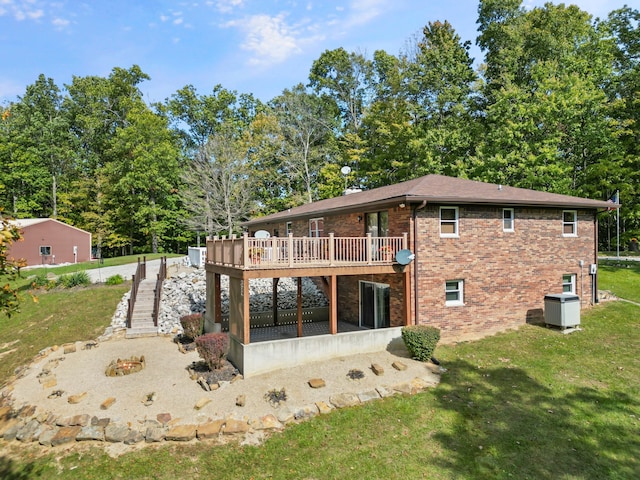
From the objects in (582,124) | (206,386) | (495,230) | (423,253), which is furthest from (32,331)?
(582,124)

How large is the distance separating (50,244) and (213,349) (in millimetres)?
28873

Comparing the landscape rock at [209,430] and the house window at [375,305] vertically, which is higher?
the house window at [375,305]

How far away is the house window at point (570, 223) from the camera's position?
53.0 ft

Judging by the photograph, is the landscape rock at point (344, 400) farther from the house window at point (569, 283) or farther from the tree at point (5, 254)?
the house window at point (569, 283)

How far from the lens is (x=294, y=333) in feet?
50.5

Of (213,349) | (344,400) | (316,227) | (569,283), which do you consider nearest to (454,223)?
(569,283)

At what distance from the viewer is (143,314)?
1783 centimetres

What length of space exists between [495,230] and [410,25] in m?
26.2

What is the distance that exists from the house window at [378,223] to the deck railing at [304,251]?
1.21m

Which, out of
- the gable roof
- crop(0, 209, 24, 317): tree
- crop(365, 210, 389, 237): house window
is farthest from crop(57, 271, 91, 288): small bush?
crop(0, 209, 24, 317): tree

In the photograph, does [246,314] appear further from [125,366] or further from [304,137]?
[304,137]

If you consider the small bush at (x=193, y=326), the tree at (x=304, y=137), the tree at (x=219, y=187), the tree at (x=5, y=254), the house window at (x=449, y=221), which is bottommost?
the small bush at (x=193, y=326)

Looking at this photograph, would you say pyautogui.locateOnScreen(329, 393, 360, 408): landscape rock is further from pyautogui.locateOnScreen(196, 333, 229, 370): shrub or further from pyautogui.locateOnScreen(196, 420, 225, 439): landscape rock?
pyautogui.locateOnScreen(196, 333, 229, 370): shrub

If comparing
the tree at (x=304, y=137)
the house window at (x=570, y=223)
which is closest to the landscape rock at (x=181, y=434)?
the house window at (x=570, y=223)
